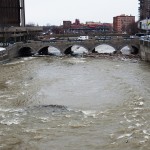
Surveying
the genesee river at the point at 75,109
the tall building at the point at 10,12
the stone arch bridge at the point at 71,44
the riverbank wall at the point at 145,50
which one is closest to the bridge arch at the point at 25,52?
the stone arch bridge at the point at 71,44

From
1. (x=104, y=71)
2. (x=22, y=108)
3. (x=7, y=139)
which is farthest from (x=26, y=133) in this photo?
(x=104, y=71)

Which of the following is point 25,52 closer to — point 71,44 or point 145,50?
point 71,44

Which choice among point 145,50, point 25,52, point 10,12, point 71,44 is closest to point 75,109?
point 145,50

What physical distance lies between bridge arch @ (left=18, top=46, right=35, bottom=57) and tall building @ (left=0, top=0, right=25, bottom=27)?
3593 cm

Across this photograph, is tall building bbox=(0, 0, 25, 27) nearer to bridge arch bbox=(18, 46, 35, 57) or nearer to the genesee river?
bridge arch bbox=(18, 46, 35, 57)

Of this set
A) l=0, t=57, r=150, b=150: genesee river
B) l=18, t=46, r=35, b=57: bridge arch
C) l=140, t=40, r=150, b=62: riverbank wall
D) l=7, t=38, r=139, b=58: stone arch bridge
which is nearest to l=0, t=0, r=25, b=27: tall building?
l=18, t=46, r=35, b=57: bridge arch

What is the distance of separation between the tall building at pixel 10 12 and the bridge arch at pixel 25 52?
3593 cm

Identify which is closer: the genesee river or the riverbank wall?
the genesee river

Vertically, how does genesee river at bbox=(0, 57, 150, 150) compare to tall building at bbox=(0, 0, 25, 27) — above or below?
below

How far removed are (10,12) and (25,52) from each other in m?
44.1

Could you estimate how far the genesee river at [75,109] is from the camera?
103 ft

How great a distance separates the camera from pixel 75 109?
40.8m

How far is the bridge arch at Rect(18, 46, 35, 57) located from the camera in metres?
103

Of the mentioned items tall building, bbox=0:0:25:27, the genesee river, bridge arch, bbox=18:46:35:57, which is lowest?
the genesee river
